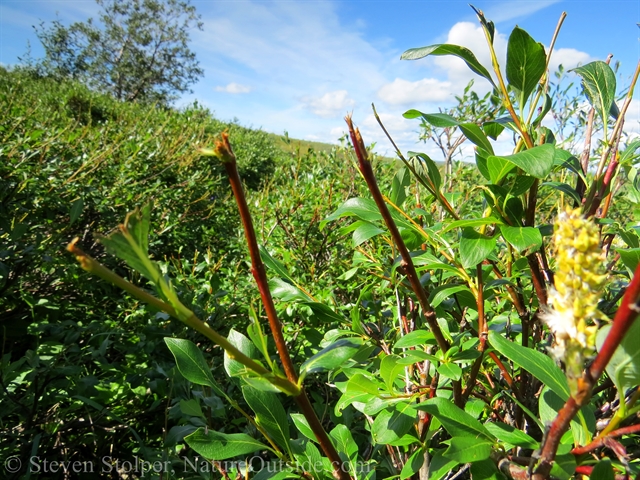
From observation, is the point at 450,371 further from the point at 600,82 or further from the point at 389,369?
the point at 600,82

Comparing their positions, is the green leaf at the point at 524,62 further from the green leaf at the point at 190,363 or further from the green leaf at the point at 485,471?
the green leaf at the point at 190,363

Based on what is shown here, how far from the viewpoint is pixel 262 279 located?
471 mm

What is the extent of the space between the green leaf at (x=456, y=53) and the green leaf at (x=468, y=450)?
0.62 metres

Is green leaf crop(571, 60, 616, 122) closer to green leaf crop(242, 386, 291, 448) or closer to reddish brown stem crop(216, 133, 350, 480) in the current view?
reddish brown stem crop(216, 133, 350, 480)

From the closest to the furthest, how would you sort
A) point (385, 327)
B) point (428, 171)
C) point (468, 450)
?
point (468, 450)
point (428, 171)
point (385, 327)

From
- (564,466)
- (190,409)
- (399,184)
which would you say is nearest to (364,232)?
(399,184)

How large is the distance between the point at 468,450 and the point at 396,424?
7.7 inches

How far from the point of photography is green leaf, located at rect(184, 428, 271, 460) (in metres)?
0.71

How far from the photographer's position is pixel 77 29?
944 inches

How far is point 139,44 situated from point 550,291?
1132 inches

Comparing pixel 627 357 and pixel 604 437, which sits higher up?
pixel 627 357

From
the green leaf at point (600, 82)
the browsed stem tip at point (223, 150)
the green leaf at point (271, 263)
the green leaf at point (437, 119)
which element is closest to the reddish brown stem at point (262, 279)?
the browsed stem tip at point (223, 150)

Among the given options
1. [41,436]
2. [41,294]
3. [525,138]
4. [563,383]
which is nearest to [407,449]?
[563,383]

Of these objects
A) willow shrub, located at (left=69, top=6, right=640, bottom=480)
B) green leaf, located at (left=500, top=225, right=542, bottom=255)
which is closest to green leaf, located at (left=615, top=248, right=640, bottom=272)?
willow shrub, located at (left=69, top=6, right=640, bottom=480)
